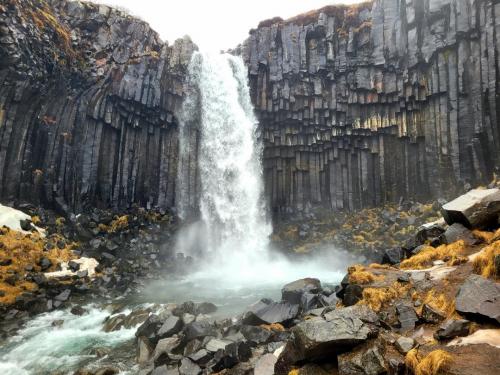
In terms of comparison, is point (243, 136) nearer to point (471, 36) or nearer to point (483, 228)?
point (471, 36)

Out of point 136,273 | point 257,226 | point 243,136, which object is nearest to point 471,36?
point 243,136

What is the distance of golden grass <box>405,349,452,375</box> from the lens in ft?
19.2

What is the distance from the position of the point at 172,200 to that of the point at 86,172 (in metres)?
7.75

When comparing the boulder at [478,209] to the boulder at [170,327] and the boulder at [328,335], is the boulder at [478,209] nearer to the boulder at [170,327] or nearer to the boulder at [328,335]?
the boulder at [328,335]

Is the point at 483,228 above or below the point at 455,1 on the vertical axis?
below

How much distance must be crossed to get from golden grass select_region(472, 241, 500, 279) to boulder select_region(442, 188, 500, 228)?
123 inches

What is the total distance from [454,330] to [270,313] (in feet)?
25.9

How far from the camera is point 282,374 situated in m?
7.65

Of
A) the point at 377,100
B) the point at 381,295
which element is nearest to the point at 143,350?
the point at 381,295

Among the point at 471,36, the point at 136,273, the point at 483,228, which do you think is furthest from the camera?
the point at 471,36

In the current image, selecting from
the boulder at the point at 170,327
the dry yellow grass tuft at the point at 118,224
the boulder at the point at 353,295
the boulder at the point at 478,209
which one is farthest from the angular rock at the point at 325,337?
the dry yellow grass tuft at the point at 118,224

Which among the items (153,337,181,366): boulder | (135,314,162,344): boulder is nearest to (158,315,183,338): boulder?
(135,314,162,344): boulder

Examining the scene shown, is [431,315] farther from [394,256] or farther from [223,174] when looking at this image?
[223,174]

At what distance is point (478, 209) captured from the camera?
11.8 meters
